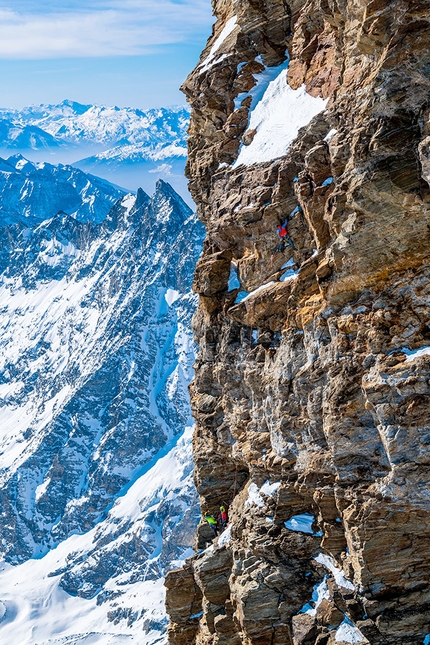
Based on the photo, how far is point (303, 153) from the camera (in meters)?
35.7

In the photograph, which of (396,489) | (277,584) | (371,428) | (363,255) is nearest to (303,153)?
(363,255)

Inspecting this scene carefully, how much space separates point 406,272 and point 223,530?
18.8 meters

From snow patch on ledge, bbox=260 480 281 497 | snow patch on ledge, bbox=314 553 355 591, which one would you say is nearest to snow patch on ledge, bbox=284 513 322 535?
snow patch on ledge, bbox=314 553 355 591

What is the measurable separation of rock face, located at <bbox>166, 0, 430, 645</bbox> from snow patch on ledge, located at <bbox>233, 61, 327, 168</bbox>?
0.12m

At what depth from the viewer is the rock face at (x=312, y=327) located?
29.0m

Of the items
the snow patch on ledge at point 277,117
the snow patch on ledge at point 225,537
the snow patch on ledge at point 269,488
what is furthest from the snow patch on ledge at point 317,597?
the snow patch on ledge at point 277,117

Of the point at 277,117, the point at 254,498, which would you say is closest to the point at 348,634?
the point at 254,498

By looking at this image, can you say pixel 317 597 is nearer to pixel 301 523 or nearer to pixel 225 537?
pixel 301 523

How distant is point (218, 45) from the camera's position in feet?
142

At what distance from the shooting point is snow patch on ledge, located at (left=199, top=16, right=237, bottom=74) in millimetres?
42647

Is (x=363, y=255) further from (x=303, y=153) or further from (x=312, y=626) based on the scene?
(x=312, y=626)

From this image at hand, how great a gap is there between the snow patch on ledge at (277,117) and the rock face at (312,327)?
0.39 feet

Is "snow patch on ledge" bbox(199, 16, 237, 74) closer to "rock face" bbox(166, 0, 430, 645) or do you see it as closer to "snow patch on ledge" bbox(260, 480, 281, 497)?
"rock face" bbox(166, 0, 430, 645)

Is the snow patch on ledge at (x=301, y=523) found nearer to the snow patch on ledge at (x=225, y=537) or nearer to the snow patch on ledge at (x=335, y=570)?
the snow patch on ledge at (x=335, y=570)
